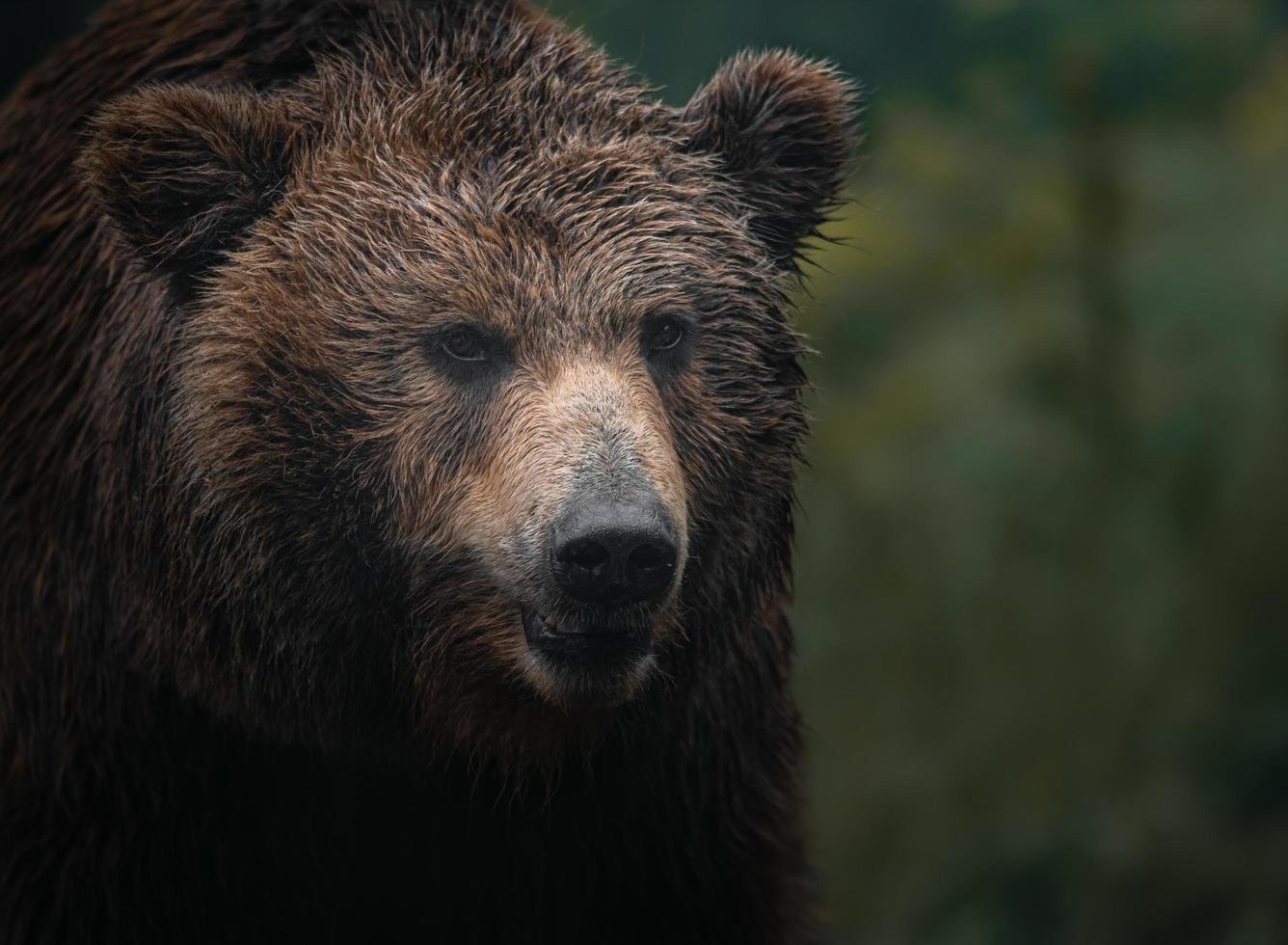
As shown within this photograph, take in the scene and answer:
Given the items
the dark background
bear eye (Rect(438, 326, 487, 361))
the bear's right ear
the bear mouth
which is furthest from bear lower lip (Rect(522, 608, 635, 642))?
the dark background

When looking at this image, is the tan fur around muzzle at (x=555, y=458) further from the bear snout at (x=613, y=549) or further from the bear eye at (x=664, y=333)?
the bear eye at (x=664, y=333)

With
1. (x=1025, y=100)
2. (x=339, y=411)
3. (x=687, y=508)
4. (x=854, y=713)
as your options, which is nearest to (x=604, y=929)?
(x=687, y=508)

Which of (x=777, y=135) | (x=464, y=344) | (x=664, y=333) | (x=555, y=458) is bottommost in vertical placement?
(x=555, y=458)

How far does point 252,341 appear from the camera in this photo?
3.99 meters

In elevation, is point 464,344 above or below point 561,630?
above

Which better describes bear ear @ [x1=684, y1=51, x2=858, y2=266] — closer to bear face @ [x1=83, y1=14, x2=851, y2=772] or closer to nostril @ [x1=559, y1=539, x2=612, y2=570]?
bear face @ [x1=83, y1=14, x2=851, y2=772]

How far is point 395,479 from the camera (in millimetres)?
3955

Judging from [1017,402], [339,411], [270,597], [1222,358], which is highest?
[1222,358]

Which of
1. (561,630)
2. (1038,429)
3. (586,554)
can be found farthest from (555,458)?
(1038,429)

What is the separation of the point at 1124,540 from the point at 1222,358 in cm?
135

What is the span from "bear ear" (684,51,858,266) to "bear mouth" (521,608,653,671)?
135cm

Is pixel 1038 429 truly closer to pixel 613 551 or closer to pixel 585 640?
pixel 585 640

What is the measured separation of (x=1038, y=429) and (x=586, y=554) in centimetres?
741

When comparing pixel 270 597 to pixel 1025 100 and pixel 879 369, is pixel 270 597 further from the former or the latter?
pixel 1025 100
